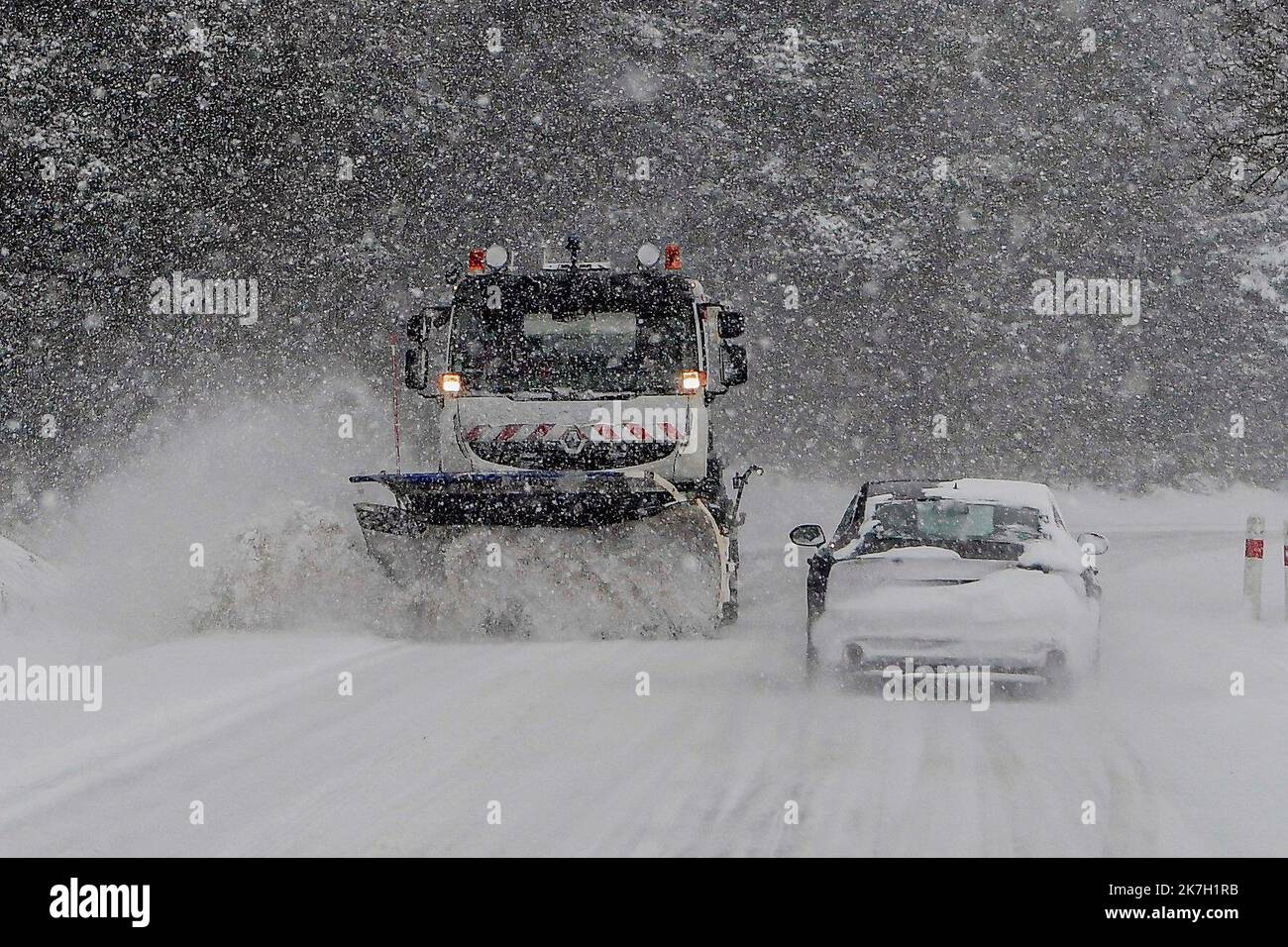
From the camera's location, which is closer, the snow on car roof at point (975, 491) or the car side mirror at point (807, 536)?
the snow on car roof at point (975, 491)

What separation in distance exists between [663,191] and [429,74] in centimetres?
529

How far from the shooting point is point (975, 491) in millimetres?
9766

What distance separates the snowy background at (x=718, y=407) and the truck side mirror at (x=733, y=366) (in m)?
2.08

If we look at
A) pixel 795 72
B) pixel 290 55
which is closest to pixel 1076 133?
pixel 795 72

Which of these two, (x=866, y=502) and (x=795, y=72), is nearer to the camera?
(x=866, y=502)

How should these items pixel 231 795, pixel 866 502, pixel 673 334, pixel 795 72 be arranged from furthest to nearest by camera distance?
pixel 795 72
pixel 673 334
pixel 866 502
pixel 231 795

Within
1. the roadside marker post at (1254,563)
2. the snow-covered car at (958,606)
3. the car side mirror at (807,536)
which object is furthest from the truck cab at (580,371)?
the roadside marker post at (1254,563)

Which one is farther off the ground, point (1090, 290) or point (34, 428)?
point (1090, 290)

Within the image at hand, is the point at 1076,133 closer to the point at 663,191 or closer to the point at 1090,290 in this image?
the point at 1090,290

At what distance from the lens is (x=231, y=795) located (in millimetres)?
6125

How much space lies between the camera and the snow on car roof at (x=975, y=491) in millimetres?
9586

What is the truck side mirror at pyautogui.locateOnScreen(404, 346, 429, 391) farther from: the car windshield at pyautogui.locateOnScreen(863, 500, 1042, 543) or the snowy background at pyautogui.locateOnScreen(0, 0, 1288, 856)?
the car windshield at pyautogui.locateOnScreen(863, 500, 1042, 543)

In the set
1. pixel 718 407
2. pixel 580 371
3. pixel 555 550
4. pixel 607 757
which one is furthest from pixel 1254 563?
pixel 718 407

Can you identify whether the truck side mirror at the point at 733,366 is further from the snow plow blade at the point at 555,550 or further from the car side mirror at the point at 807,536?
the car side mirror at the point at 807,536
